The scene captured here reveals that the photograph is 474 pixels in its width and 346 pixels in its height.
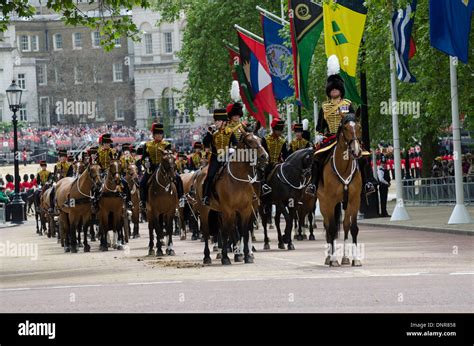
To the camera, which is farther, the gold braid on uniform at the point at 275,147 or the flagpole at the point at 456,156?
the flagpole at the point at 456,156

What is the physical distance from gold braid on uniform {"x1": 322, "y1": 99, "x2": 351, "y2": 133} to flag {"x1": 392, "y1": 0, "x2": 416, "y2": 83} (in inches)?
541

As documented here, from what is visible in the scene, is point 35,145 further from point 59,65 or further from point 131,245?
point 131,245

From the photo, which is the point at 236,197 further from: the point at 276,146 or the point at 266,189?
the point at 276,146

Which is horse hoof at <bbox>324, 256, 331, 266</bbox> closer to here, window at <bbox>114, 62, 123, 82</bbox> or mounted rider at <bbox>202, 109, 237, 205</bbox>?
mounted rider at <bbox>202, 109, 237, 205</bbox>

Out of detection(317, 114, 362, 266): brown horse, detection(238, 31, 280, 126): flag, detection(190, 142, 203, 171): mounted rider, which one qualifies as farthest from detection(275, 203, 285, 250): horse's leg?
detection(238, 31, 280, 126): flag

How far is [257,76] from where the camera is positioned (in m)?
49.1

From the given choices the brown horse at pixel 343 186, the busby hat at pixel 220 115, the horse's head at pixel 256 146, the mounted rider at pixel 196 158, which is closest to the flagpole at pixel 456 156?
the mounted rider at pixel 196 158

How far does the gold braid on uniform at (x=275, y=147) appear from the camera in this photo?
32281 millimetres

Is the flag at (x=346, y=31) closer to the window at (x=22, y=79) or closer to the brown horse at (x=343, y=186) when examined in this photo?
the brown horse at (x=343, y=186)

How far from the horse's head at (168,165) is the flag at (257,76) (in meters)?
16.6

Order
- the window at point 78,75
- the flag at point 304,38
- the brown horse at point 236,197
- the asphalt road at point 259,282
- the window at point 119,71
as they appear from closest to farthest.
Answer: the asphalt road at point 259,282
the brown horse at point 236,197
the flag at point 304,38
the window at point 78,75
the window at point 119,71

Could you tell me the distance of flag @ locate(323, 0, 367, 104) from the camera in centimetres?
3925
